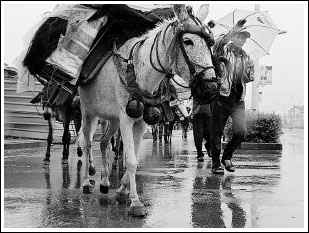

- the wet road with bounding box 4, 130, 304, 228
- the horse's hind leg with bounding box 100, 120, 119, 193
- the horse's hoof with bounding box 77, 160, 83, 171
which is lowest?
the wet road with bounding box 4, 130, 304, 228

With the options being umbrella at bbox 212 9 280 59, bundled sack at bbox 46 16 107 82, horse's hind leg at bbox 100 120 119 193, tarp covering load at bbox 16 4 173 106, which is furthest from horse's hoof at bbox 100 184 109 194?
umbrella at bbox 212 9 280 59

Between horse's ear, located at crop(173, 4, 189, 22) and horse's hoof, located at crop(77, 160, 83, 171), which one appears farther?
horse's hoof, located at crop(77, 160, 83, 171)

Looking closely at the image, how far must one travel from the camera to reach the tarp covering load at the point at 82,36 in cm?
736

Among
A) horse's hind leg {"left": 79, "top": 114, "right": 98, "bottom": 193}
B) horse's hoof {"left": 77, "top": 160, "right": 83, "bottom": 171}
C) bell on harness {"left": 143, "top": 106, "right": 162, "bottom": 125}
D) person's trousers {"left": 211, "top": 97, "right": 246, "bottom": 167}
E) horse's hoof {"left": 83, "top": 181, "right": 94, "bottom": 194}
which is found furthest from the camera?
horse's hoof {"left": 77, "top": 160, "right": 83, "bottom": 171}

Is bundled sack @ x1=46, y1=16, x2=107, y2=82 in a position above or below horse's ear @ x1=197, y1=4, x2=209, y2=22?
below

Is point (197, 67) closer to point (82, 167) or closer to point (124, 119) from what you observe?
point (124, 119)

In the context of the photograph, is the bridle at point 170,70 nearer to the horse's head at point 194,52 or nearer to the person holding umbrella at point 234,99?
the horse's head at point 194,52

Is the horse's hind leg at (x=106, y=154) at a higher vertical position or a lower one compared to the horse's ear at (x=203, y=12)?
lower

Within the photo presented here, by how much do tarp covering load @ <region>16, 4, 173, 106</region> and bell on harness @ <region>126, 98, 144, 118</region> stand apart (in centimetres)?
101

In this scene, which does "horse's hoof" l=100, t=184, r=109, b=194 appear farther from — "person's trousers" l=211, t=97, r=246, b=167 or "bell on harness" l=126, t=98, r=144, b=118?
"person's trousers" l=211, t=97, r=246, b=167

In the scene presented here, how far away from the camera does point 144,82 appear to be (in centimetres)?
666

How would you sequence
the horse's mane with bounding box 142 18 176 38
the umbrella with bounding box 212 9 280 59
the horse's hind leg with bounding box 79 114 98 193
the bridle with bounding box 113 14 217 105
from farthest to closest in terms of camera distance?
the umbrella with bounding box 212 9 280 59, the horse's hind leg with bounding box 79 114 98 193, the horse's mane with bounding box 142 18 176 38, the bridle with bounding box 113 14 217 105

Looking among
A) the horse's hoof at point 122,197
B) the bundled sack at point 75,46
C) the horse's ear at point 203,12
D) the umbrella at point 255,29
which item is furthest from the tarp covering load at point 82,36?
the umbrella at point 255,29

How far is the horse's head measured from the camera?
6.03 m
